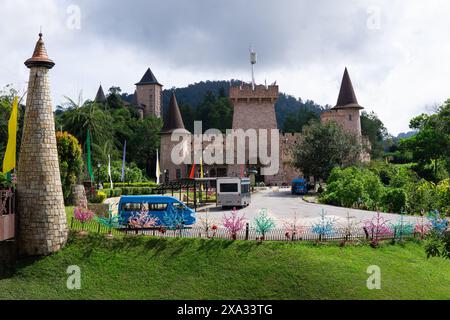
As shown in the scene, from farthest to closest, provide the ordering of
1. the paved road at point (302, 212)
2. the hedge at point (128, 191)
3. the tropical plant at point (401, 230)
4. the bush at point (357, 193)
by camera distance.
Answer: the hedge at point (128, 191) < the bush at point (357, 193) < the paved road at point (302, 212) < the tropical plant at point (401, 230)

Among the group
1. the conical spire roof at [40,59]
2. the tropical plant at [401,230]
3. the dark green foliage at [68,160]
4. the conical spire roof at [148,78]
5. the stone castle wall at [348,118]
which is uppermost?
the conical spire roof at [148,78]

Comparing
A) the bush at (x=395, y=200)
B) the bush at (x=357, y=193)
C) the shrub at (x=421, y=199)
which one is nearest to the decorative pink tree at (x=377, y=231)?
the bush at (x=395, y=200)

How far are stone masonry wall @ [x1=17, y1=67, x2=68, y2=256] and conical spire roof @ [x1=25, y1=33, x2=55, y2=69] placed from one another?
178 millimetres

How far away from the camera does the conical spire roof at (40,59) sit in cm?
1616

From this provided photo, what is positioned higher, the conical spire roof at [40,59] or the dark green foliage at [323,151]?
the conical spire roof at [40,59]

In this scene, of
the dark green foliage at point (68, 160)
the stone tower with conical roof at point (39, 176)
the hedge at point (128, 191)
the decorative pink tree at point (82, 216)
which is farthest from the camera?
the hedge at point (128, 191)

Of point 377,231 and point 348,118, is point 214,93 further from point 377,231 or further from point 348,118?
point 377,231

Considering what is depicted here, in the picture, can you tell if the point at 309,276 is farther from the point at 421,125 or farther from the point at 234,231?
the point at 421,125

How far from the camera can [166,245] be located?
1587cm

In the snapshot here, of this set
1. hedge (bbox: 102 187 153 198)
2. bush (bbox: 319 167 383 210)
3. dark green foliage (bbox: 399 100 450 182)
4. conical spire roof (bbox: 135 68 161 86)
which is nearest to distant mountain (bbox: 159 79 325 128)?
conical spire roof (bbox: 135 68 161 86)

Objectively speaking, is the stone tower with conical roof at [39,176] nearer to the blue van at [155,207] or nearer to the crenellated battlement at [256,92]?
the blue van at [155,207]

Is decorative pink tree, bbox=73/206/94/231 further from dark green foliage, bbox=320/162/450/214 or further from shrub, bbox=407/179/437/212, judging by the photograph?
shrub, bbox=407/179/437/212

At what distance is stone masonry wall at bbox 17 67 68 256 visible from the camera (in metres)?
15.5

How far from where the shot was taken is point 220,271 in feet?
47.5
